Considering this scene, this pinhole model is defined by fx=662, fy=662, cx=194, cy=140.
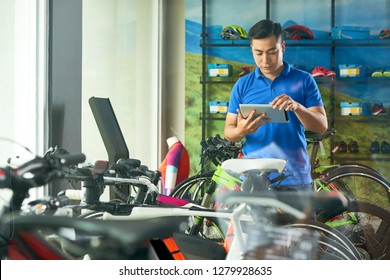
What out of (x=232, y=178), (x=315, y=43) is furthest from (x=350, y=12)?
(x=232, y=178)

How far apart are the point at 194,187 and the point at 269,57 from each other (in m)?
0.57

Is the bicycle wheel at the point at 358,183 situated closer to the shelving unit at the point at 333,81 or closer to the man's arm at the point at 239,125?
the shelving unit at the point at 333,81

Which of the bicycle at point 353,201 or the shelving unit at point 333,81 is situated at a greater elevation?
the shelving unit at point 333,81

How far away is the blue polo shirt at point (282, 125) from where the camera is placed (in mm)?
2469

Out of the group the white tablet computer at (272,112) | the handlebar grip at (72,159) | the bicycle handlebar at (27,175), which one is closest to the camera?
the bicycle handlebar at (27,175)

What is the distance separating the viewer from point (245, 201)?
96.2 inches

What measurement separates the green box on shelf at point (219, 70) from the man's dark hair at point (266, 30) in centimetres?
15

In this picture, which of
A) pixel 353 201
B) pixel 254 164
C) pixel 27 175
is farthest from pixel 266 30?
pixel 27 175

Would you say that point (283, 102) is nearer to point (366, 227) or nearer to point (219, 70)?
point (219, 70)

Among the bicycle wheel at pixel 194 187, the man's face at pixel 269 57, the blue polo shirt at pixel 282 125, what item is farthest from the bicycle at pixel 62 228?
the man's face at pixel 269 57
